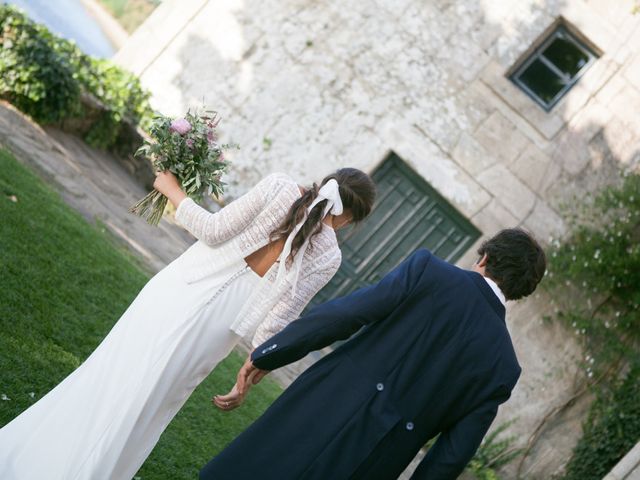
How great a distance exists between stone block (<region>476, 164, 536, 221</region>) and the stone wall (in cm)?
1

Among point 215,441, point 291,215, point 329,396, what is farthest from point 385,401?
point 215,441

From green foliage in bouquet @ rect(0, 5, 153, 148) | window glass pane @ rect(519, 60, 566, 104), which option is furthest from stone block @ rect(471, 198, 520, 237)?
green foliage in bouquet @ rect(0, 5, 153, 148)

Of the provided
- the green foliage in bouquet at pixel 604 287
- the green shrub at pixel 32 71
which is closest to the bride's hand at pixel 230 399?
the green foliage in bouquet at pixel 604 287

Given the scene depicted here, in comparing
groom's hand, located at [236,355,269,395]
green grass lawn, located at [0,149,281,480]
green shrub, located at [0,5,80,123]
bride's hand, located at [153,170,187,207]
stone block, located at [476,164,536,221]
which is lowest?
green grass lawn, located at [0,149,281,480]

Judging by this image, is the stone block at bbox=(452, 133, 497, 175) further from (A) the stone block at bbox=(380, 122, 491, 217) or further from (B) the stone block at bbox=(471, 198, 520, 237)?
(B) the stone block at bbox=(471, 198, 520, 237)

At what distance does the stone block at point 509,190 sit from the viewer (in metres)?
10.0

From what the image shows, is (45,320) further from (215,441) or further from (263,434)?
(263,434)

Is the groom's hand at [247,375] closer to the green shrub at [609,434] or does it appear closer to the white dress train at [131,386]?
the white dress train at [131,386]

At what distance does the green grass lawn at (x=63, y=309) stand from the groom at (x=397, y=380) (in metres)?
1.43

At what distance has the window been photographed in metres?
10.3

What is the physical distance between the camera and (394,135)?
1036cm

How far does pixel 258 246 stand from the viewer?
138 inches

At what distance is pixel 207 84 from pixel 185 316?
789 centimetres

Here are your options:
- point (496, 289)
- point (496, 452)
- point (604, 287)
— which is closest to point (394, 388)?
point (496, 289)
